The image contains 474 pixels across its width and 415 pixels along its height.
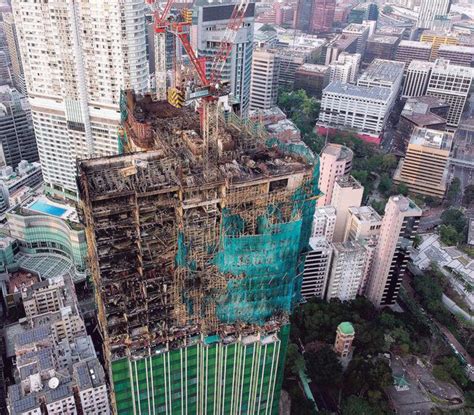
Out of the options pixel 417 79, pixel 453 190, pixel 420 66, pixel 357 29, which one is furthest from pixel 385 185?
pixel 357 29

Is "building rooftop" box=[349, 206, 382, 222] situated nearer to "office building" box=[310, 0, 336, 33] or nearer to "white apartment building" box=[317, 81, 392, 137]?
"white apartment building" box=[317, 81, 392, 137]

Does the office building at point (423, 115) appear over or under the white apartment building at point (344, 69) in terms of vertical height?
under

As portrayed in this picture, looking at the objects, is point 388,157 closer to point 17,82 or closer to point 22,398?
point 22,398

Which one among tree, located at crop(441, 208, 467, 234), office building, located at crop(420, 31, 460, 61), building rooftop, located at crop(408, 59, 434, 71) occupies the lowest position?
tree, located at crop(441, 208, 467, 234)

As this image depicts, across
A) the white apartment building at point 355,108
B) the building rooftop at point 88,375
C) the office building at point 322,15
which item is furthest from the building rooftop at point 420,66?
the building rooftop at point 88,375

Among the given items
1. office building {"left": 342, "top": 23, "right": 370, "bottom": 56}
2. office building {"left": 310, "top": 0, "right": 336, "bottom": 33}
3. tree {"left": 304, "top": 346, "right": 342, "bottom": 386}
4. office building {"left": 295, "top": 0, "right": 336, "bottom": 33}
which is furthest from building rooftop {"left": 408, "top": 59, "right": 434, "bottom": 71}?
tree {"left": 304, "top": 346, "right": 342, "bottom": 386}

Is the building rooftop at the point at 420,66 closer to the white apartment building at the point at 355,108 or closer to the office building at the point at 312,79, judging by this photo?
the white apartment building at the point at 355,108
